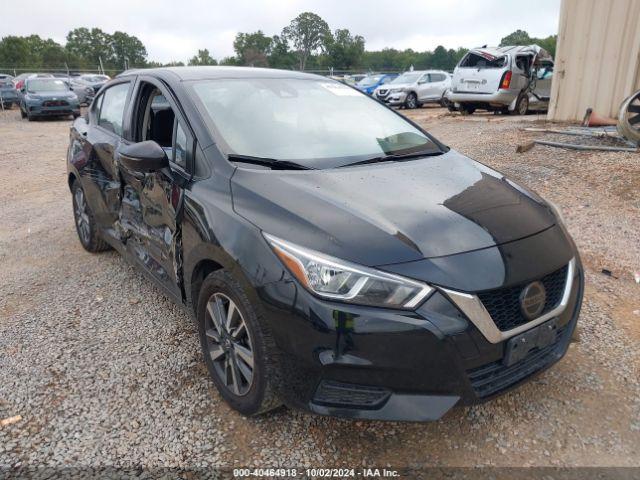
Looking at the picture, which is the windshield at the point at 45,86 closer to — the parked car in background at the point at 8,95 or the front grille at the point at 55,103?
the front grille at the point at 55,103

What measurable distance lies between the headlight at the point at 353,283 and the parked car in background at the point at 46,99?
18599 mm

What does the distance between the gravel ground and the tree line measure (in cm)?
4718

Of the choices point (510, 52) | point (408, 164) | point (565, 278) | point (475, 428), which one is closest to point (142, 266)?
point (408, 164)

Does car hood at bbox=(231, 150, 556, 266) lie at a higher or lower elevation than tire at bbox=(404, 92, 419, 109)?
higher

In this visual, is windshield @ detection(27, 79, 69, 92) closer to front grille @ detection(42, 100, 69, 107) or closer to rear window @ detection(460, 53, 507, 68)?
front grille @ detection(42, 100, 69, 107)

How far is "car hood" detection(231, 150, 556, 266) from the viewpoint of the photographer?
1.96 meters

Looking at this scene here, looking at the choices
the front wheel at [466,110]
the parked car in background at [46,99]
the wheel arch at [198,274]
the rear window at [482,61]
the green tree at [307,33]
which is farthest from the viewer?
the green tree at [307,33]

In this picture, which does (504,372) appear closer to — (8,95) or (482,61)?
(482,61)

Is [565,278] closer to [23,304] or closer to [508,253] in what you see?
[508,253]

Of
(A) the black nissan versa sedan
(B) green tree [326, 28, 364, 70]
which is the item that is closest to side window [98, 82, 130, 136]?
(A) the black nissan versa sedan

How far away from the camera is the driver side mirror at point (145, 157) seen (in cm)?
264

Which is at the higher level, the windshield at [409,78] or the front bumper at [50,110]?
the windshield at [409,78]

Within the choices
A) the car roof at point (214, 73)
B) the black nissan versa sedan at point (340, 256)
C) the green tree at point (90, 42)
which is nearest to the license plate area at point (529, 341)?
the black nissan versa sedan at point (340, 256)

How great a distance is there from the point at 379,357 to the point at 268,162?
1.17 m
